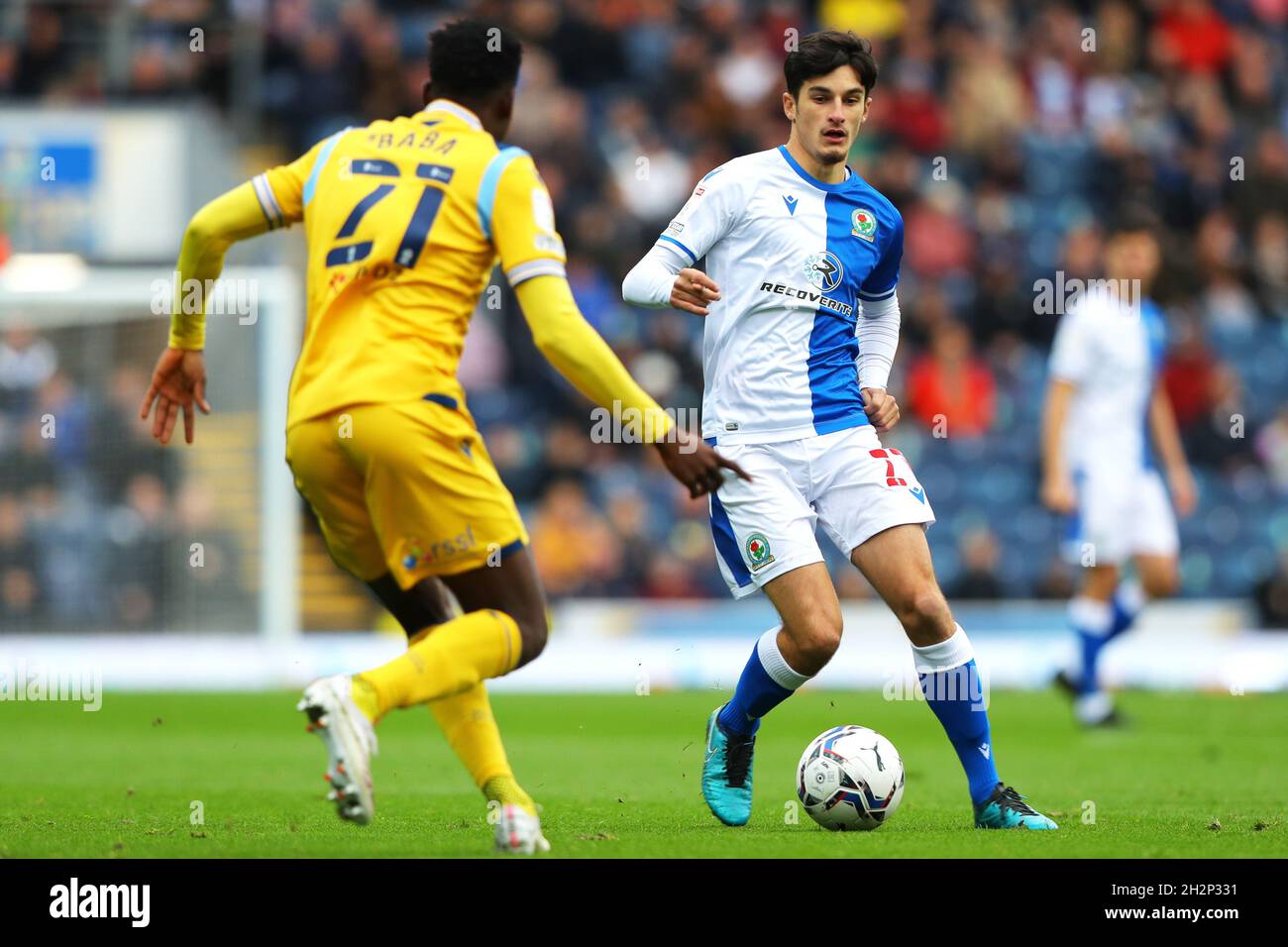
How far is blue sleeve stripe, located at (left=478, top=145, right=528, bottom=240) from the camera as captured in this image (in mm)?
5262

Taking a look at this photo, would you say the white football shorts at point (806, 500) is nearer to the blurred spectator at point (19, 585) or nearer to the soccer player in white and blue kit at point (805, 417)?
the soccer player in white and blue kit at point (805, 417)

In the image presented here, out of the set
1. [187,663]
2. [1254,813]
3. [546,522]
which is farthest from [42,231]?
[1254,813]

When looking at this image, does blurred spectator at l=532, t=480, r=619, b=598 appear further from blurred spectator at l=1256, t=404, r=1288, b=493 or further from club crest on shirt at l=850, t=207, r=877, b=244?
club crest on shirt at l=850, t=207, r=877, b=244

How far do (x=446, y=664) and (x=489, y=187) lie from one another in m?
1.31

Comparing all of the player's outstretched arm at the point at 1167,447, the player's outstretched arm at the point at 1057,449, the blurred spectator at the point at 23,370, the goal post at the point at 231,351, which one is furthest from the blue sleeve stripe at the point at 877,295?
the blurred spectator at the point at 23,370

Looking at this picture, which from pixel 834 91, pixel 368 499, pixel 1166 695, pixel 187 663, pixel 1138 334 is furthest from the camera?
pixel 187 663

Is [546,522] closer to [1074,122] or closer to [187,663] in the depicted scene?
[187,663]

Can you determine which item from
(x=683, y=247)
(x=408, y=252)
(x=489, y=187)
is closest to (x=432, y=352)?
(x=408, y=252)

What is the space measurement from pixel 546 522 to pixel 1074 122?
7.57 metres

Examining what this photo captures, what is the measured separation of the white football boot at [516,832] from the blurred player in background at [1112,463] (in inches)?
249

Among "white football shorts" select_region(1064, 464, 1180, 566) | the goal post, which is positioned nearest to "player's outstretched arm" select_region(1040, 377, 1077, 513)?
"white football shorts" select_region(1064, 464, 1180, 566)

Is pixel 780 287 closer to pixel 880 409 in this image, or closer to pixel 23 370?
pixel 880 409

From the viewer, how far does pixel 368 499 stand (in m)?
5.26

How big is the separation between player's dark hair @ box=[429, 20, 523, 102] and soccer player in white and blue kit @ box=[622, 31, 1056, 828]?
3.44 feet
